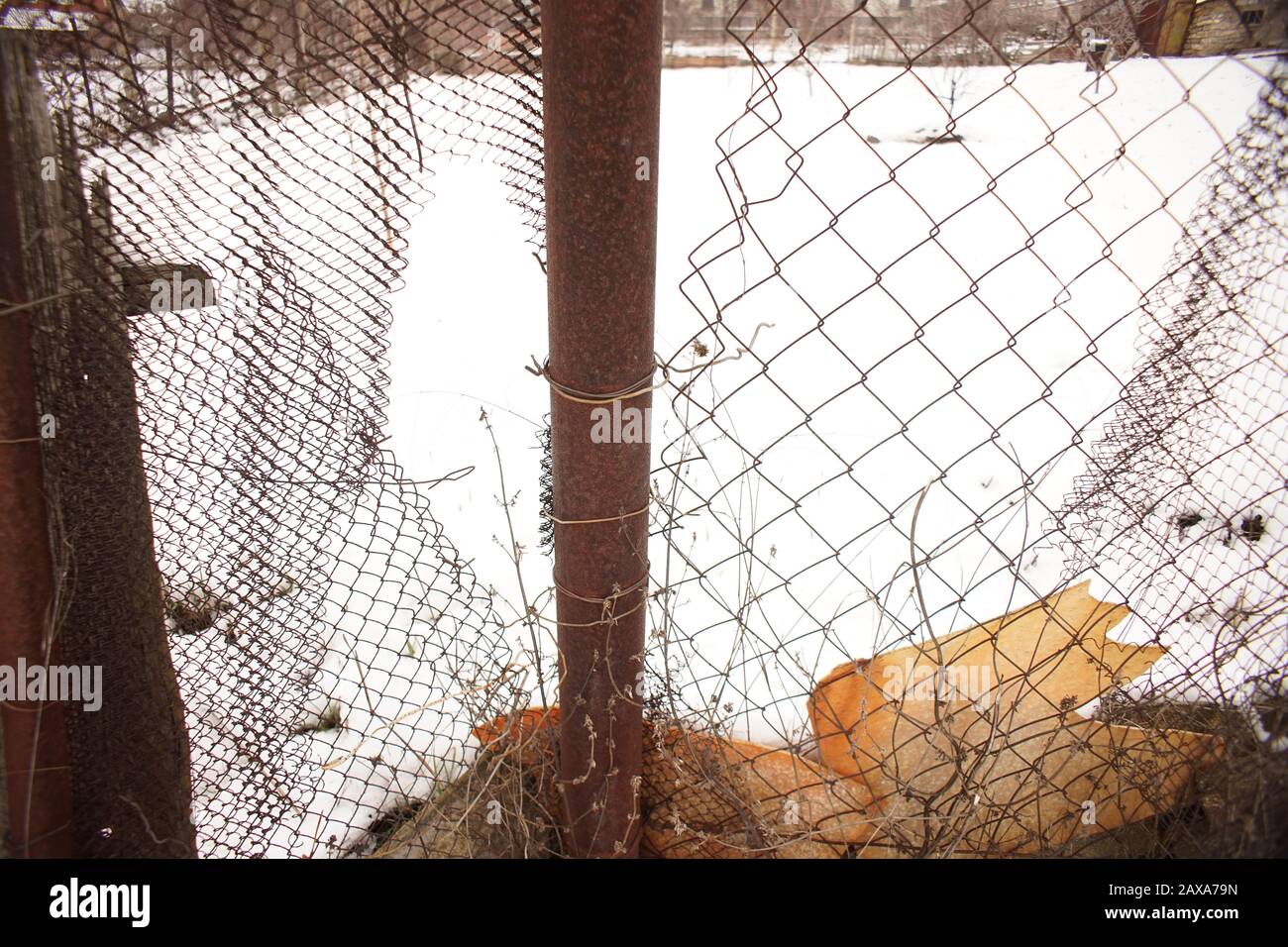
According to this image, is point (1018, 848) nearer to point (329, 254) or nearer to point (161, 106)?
point (329, 254)

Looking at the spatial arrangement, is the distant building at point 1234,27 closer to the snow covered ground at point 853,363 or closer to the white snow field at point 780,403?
the white snow field at point 780,403

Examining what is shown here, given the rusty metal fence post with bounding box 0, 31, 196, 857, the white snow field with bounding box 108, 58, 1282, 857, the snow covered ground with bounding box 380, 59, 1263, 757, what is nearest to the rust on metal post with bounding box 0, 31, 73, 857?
the rusty metal fence post with bounding box 0, 31, 196, 857

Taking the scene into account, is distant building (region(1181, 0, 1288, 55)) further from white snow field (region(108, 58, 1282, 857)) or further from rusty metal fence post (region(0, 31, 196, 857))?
rusty metal fence post (region(0, 31, 196, 857))

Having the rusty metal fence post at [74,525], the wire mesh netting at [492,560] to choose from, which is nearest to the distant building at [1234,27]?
the wire mesh netting at [492,560]

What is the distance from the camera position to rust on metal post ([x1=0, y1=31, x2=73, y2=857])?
1.31 metres

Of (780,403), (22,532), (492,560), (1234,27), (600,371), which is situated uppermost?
(1234,27)

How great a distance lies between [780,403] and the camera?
356 centimetres

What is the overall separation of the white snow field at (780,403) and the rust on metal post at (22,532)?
0.21 meters

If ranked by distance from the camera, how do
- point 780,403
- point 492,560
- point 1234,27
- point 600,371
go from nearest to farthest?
point 600,371 < point 1234,27 < point 492,560 < point 780,403

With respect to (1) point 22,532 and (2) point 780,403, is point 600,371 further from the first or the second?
(2) point 780,403

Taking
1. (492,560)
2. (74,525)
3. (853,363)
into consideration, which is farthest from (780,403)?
(74,525)

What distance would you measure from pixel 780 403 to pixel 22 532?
2.76 m

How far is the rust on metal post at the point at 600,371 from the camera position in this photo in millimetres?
1143

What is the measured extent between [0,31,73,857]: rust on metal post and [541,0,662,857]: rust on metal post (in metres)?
0.88
